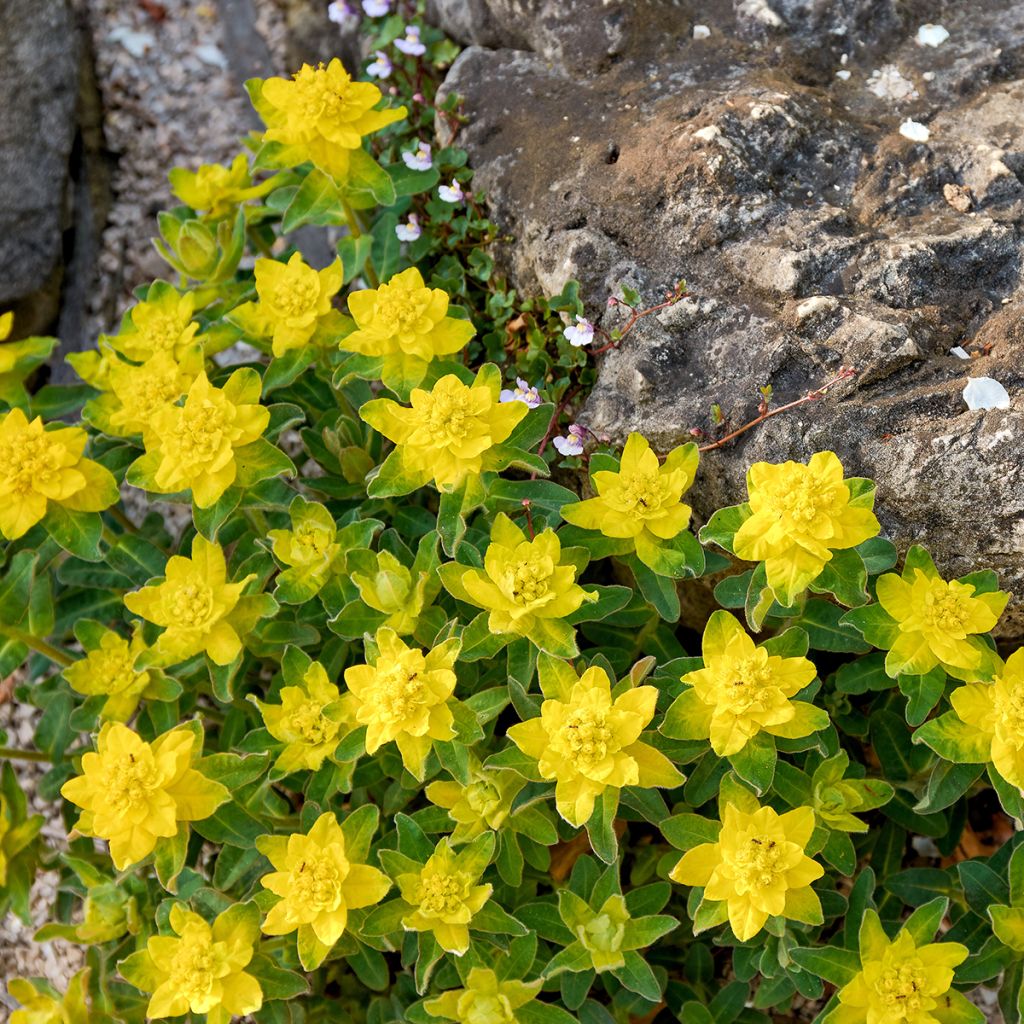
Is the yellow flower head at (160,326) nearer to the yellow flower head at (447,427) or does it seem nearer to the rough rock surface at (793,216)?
the yellow flower head at (447,427)

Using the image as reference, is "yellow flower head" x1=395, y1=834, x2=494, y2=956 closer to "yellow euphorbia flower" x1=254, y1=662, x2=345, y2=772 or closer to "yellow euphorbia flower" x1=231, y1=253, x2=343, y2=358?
"yellow euphorbia flower" x1=254, y1=662, x2=345, y2=772

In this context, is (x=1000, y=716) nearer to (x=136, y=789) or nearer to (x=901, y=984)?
(x=901, y=984)

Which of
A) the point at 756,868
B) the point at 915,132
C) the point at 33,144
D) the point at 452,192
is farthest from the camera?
the point at 33,144

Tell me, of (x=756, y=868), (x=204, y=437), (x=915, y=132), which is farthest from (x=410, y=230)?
(x=756, y=868)

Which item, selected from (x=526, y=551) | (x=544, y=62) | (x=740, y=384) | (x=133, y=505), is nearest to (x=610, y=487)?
(x=526, y=551)

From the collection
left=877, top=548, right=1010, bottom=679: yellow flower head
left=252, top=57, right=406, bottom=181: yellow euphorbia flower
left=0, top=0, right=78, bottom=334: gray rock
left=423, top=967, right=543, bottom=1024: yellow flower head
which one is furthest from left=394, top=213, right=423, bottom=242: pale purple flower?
left=423, top=967, right=543, bottom=1024: yellow flower head

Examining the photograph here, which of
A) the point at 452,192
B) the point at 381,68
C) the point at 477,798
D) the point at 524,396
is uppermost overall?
the point at 381,68
